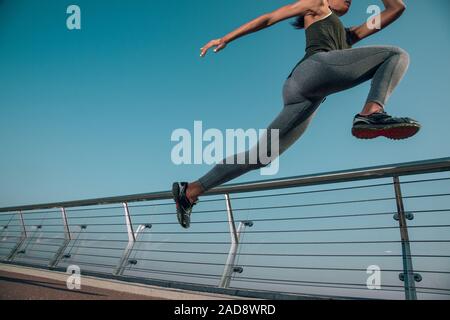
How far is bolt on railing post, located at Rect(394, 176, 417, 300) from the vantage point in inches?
66.1

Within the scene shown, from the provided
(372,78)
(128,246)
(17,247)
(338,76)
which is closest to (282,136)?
(338,76)

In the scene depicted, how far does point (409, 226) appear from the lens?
75.3 inches

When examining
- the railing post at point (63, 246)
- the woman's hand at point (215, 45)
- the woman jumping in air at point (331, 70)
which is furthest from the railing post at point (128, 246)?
the woman's hand at point (215, 45)

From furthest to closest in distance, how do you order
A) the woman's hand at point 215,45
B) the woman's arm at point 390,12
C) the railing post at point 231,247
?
the railing post at point 231,247 < the woman's hand at point 215,45 < the woman's arm at point 390,12

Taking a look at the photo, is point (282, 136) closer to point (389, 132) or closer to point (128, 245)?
point (389, 132)

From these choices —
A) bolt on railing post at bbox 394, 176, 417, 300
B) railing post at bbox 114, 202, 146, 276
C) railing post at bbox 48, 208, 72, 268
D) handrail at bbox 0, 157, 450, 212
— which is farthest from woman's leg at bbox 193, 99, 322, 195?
railing post at bbox 48, 208, 72, 268

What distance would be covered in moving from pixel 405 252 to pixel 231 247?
1.40m

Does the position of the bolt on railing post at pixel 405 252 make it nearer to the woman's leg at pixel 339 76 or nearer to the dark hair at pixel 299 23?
the woman's leg at pixel 339 76

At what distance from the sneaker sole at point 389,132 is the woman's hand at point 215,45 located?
823 mm

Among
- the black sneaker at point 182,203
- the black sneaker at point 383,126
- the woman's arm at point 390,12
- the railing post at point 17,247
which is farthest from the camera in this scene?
the railing post at point 17,247

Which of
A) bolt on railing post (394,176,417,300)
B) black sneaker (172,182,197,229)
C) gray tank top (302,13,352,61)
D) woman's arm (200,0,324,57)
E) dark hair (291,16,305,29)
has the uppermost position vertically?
dark hair (291,16,305,29)

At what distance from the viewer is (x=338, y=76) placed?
1366 millimetres

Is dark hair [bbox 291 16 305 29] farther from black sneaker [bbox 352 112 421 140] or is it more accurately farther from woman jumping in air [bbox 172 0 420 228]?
black sneaker [bbox 352 112 421 140]

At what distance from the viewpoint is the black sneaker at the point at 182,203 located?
1.99 metres
